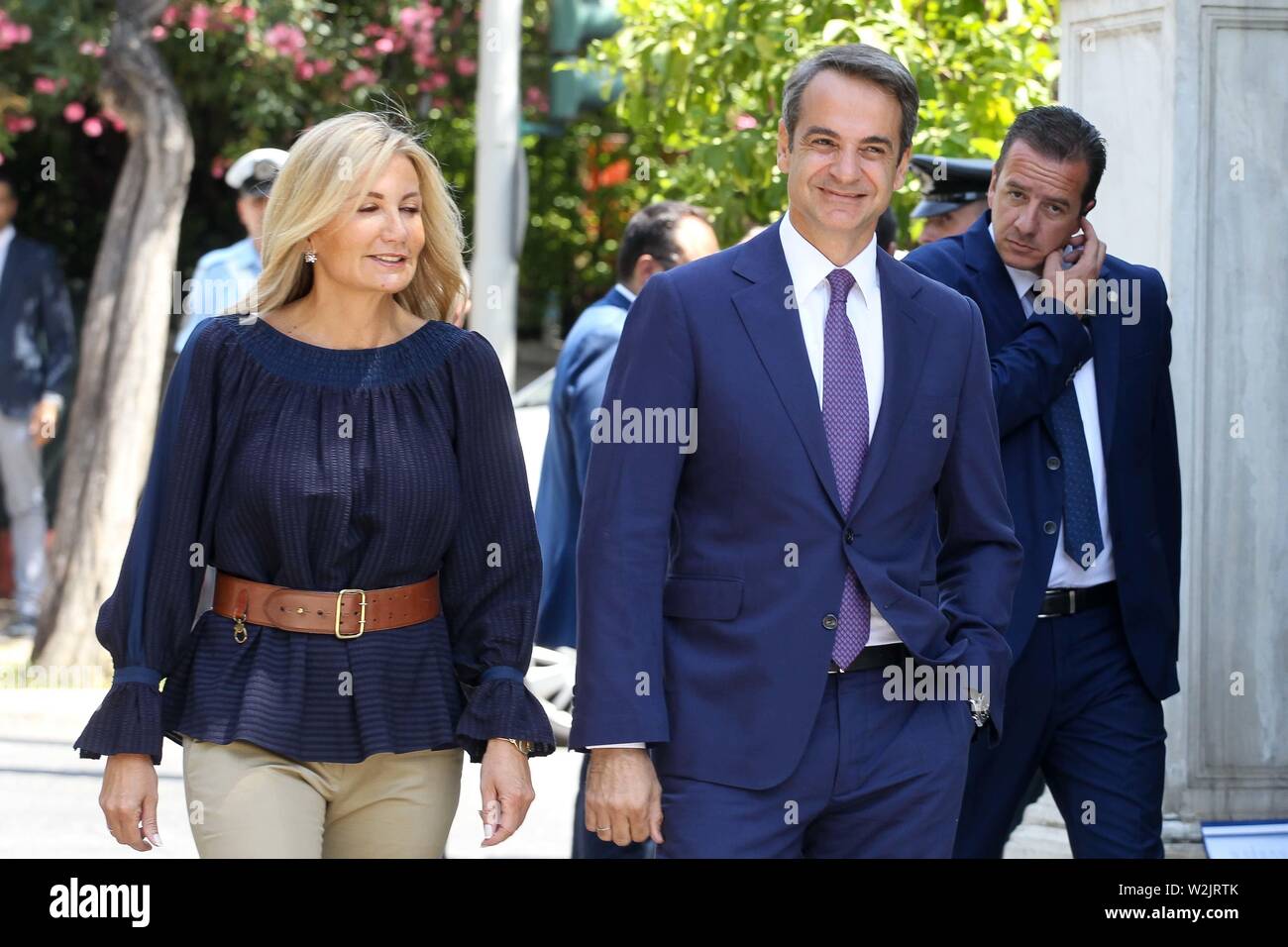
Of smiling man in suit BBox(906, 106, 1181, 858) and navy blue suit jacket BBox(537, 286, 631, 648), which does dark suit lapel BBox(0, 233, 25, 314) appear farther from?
smiling man in suit BBox(906, 106, 1181, 858)

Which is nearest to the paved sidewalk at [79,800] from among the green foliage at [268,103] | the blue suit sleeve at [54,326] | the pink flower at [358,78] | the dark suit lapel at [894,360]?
the blue suit sleeve at [54,326]

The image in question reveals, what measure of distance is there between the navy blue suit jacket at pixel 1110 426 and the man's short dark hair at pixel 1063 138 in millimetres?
215

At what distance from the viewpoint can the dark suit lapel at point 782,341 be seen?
12.2ft

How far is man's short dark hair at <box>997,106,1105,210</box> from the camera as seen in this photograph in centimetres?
480

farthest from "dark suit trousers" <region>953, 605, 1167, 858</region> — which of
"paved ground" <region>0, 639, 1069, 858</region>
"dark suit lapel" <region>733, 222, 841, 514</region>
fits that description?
"paved ground" <region>0, 639, 1069, 858</region>

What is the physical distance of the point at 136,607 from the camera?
3.72 m

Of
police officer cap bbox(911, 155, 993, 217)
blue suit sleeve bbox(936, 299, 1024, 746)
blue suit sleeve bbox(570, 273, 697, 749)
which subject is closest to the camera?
blue suit sleeve bbox(570, 273, 697, 749)

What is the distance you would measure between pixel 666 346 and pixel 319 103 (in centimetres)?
1267

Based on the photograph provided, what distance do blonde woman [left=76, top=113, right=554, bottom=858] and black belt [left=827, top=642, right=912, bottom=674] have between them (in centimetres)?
57

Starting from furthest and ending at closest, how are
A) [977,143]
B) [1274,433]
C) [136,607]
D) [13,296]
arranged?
1. [13,296]
2. [977,143]
3. [1274,433]
4. [136,607]

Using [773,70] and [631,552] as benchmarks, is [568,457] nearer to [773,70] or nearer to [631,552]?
[773,70]

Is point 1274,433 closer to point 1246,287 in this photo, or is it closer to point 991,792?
point 1246,287
